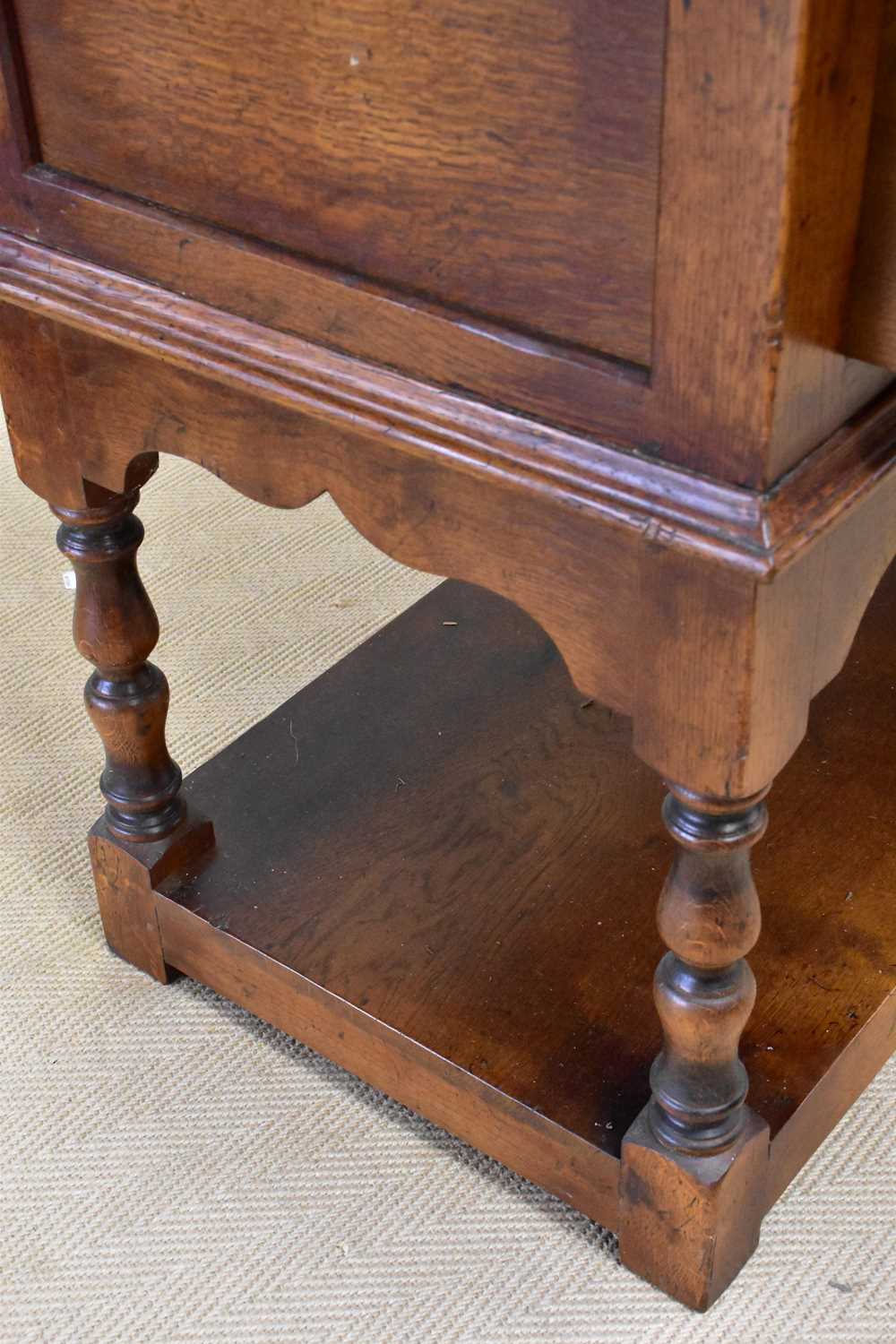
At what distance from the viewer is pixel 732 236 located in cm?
72

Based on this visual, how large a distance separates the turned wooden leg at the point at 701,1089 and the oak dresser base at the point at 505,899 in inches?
0.6

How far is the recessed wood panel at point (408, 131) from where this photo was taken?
75 centimetres

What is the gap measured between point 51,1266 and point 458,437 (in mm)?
661

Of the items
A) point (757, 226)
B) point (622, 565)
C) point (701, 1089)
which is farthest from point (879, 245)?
point (701, 1089)

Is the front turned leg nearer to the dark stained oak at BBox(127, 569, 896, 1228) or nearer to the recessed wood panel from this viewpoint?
the dark stained oak at BBox(127, 569, 896, 1228)

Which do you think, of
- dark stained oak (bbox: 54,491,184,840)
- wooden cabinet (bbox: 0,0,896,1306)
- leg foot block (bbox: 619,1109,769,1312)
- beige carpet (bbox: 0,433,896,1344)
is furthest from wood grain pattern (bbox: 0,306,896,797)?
beige carpet (bbox: 0,433,896,1344)

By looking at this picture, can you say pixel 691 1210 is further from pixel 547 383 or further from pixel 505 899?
pixel 547 383

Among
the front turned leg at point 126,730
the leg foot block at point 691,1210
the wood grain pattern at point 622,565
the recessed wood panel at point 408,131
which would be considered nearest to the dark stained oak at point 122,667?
the front turned leg at point 126,730

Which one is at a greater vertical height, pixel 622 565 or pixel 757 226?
pixel 757 226

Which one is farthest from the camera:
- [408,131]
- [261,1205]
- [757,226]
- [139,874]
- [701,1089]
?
[139,874]

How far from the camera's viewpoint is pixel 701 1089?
40.8 inches

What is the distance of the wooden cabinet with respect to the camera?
740 mm

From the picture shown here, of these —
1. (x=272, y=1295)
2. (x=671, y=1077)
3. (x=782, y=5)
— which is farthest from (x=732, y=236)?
(x=272, y=1295)

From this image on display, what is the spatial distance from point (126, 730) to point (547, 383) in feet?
1.81
